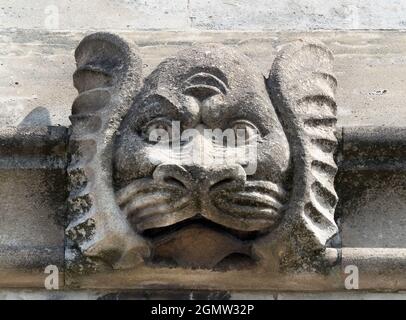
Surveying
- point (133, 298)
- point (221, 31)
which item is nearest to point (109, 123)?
point (133, 298)

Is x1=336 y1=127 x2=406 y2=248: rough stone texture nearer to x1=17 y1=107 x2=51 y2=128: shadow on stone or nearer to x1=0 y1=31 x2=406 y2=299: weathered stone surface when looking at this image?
x1=0 y1=31 x2=406 y2=299: weathered stone surface

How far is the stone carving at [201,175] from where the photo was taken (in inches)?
112

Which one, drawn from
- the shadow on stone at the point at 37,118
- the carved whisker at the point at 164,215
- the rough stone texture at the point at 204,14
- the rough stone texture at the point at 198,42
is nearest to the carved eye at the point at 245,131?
the carved whisker at the point at 164,215

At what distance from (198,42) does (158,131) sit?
0.75 metres

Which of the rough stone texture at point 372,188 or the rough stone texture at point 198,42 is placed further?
the rough stone texture at point 198,42

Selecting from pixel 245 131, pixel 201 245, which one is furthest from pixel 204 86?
pixel 201 245

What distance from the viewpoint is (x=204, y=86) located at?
295 centimetres

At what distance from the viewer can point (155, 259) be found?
295 cm

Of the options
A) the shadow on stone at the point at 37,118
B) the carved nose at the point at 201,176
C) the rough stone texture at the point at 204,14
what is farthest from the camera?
the rough stone texture at the point at 204,14

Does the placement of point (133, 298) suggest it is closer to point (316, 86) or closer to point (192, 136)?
point (192, 136)

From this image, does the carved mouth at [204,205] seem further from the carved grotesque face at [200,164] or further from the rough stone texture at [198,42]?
the rough stone texture at [198,42]

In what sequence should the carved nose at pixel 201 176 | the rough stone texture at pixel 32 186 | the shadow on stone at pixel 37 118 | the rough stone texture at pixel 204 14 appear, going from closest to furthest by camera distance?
the carved nose at pixel 201 176, the rough stone texture at pixel 32 186, the shadow on stone at pixel 37 118, the rough stone texture at pixel 204 14

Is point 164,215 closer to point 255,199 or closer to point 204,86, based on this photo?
point 255,199


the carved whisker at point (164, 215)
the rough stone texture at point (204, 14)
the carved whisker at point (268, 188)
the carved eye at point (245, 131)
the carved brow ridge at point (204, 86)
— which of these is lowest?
the carved whisker at point (164, 215)
